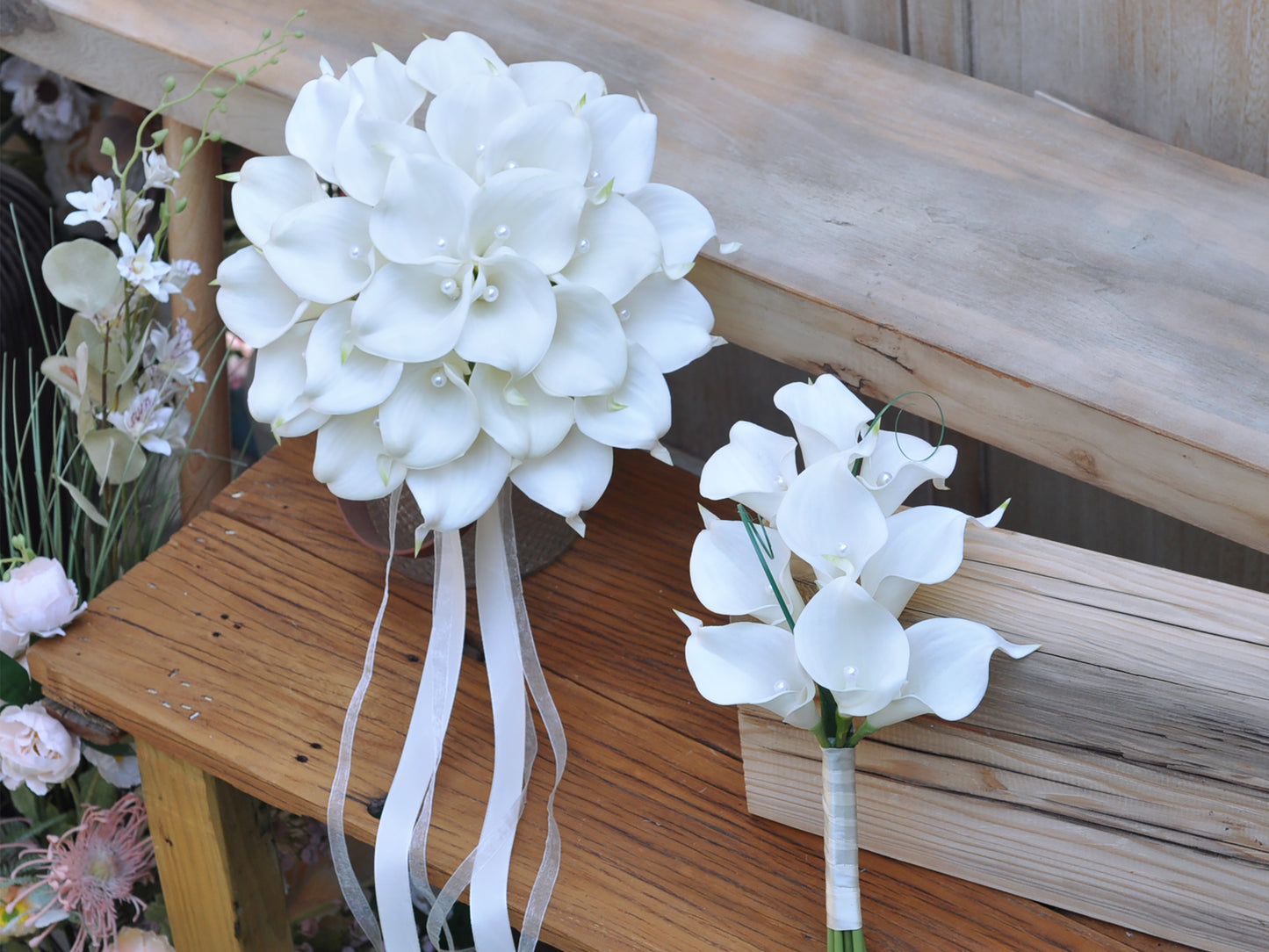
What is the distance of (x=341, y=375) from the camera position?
59 centimetres

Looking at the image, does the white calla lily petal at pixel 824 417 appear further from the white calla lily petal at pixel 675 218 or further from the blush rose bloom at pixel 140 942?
the blush rose bloom at pixel 140 942

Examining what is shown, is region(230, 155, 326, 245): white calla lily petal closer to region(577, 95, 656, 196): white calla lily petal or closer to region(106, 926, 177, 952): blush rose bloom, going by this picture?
region(577, 95, 656, 196): white calla lily petal

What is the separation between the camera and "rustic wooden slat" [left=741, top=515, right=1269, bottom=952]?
503 mm

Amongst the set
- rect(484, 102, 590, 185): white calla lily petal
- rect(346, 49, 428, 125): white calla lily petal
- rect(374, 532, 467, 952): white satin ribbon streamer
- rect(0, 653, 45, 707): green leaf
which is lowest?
rect(0, 653, 45, 707): green leaf

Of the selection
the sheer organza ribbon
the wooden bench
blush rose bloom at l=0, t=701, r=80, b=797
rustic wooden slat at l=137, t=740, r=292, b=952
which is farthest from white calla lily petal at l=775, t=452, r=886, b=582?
blush rose bloom at l=0, t=701, r=80, b=797

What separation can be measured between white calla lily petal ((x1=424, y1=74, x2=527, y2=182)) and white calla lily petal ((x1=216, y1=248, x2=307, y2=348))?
11 centimetres

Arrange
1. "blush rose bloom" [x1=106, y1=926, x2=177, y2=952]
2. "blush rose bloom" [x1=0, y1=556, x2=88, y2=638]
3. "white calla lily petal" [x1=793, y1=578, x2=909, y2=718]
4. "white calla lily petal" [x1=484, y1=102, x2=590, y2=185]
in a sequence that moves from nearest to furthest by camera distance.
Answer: "white calla lily petal" [x1=793, y1=578, x2=909, y2=718] < "white calla lily petal" [x1=484, y1=102, x2=590, y2=185] < "blush rose bloom" [x1=0, y1=556, x2=88, y2=638] < "blush rose bloom" [x1=106, y1=926, x2=177, y2=952]

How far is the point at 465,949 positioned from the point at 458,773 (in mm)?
301

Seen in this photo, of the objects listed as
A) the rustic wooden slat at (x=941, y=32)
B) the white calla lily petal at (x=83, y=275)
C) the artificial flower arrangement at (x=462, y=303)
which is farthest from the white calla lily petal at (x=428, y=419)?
the rustic wooden slat at (x=941, y=32)

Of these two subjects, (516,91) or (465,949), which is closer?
(516,91)

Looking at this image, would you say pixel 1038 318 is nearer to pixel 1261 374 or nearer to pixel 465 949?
pixel 1261 374

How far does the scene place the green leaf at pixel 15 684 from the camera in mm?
797

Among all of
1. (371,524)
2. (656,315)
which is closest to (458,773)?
(371,524)

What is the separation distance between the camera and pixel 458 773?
0.68m
